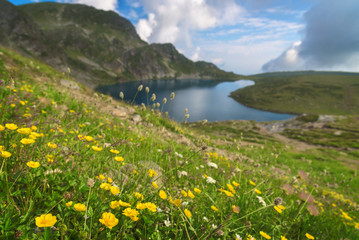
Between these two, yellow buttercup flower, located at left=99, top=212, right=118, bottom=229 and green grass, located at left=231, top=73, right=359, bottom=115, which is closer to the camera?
yellow buttercup flower, located at left=99, top=212, right=118, bottom=229

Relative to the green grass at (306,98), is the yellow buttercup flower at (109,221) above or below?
above

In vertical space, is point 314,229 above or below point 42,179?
below

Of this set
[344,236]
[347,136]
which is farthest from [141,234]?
[347,136]

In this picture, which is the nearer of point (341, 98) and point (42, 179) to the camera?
point (42, 179)

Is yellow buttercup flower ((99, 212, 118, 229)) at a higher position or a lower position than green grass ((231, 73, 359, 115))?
higher

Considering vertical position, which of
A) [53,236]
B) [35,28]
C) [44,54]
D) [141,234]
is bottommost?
[141,234]

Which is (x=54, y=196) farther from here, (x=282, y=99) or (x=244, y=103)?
(x=282, y=99)

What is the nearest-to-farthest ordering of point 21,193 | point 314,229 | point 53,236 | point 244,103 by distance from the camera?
point 53,236, point 21,193, point 314,229, point 244,103

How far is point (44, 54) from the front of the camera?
156750 millimetres

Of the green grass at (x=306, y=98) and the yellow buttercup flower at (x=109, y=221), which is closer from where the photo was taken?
the yellow buttercup flower at (x=109, y=221)

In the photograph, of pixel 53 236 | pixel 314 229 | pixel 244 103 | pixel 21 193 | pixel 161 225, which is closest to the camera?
pixel 53 236

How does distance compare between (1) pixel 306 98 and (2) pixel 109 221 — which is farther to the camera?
(1) pixel 306 98

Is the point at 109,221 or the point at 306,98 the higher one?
the point at 109,221

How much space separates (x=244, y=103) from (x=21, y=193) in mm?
158350
